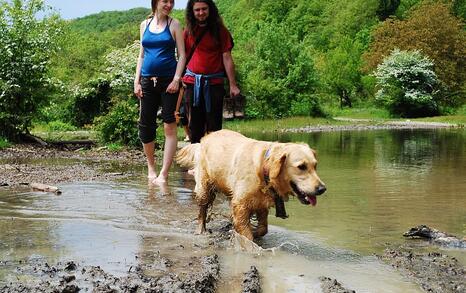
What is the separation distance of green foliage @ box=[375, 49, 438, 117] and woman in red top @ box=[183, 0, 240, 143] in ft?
136

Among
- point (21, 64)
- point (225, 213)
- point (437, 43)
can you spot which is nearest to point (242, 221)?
point (225, 213)

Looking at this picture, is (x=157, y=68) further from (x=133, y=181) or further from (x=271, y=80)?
(x=271, y=80)

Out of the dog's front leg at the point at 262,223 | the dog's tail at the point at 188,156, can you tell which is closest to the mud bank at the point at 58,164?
the dog's tail at the point at 188,156

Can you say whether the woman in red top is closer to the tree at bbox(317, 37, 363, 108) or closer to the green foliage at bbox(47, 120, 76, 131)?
the green foliage at bbox(47, 120, 76, 131)

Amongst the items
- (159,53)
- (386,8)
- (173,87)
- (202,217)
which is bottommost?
(202,217)

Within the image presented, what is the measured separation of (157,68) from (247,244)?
349 cm

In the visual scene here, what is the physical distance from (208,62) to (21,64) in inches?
343

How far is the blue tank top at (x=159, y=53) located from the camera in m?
7.62

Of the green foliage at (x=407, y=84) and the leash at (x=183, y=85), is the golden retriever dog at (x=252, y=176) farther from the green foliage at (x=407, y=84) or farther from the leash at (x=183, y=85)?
the green foliage at (x=407, y=84)

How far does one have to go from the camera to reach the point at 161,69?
305 inches

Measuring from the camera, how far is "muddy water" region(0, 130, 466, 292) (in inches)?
166

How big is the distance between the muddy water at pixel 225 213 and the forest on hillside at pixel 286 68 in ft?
23.6

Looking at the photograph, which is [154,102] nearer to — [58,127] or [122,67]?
[58,127]

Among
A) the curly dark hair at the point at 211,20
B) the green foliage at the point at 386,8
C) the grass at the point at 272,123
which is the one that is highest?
the green foliage at the point at 386,8
